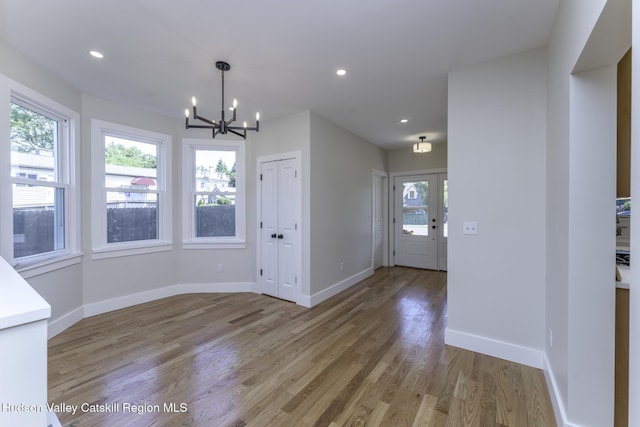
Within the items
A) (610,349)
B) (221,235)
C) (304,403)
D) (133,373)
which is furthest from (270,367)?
(221,235)

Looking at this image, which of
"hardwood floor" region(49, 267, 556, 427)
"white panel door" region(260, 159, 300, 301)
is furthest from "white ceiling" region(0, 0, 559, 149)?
"hardwood floor" region(49, 267, 556, 427)

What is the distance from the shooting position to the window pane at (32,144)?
8.22 feet

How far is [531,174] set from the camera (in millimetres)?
2250

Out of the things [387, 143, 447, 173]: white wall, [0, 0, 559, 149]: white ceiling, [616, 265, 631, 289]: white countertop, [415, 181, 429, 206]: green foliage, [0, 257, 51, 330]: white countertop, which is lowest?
[616, 265, 631, 289]: white countertop

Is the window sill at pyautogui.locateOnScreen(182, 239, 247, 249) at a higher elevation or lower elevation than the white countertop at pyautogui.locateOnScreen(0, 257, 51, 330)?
lower

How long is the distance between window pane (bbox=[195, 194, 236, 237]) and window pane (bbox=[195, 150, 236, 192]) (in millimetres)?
143

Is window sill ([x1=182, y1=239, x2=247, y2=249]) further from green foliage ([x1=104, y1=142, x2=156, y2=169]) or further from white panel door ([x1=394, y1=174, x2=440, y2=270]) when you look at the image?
white panel door ([x1=394, y1=174, x2=440, y2=270])

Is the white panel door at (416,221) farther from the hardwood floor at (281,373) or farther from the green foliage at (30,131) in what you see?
the green foliage at (30,131)

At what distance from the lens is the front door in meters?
5.52

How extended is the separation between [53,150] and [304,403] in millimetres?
3573

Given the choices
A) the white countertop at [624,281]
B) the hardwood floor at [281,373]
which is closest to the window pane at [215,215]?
the hardwood floor at [281,373]

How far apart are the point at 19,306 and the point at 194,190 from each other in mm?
3692

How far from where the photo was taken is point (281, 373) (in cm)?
→ 215

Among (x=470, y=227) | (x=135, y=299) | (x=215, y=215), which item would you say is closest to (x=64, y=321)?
(x=135, y=299)
